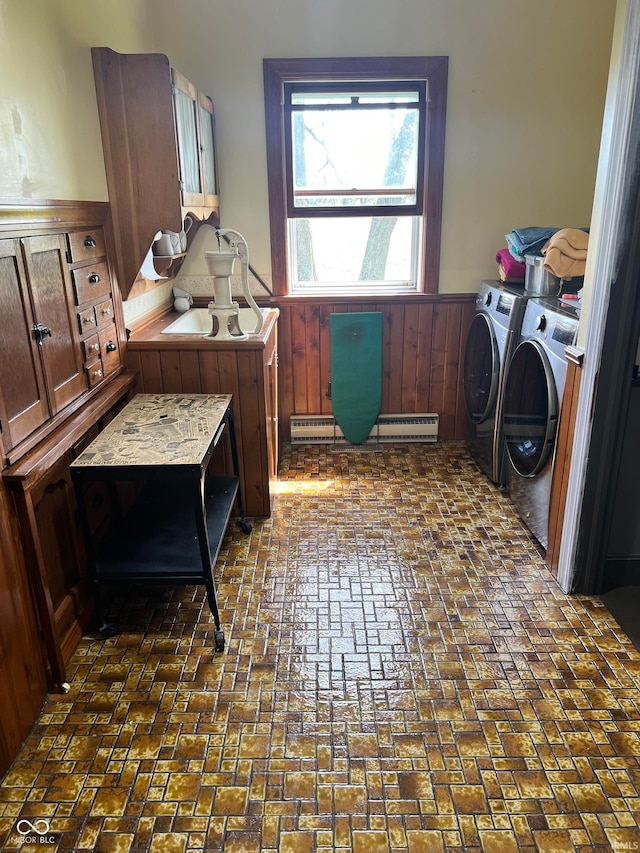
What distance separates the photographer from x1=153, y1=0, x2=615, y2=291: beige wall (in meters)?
3.33

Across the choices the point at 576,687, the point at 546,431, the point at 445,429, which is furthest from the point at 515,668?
the point at 445,429

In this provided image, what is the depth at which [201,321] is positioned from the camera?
3.62 meters

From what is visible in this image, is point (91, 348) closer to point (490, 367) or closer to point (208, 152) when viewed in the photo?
point (208, 152)

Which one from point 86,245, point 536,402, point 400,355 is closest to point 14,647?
point 86,245

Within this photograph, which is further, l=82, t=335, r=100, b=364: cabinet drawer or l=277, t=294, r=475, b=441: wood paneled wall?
l=277, t=294, r=475, b=441: wood paneled wall

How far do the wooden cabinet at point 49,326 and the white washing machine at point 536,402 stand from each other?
6.05 feet

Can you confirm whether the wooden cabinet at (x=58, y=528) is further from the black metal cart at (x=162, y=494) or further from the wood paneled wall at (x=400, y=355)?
the wood paneled wall at (x=400, y=355)

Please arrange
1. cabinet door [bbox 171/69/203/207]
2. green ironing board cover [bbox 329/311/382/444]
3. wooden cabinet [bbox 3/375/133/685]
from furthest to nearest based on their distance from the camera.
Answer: green ironing board cover [bbox 329/311/382/444], cabinet door [bbox 171/69/203/207], wooden cabinet [bbox 3/375/133/685]

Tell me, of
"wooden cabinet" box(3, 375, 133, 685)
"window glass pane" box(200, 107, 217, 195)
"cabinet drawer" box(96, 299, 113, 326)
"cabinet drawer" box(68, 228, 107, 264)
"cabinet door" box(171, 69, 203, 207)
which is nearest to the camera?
"wooden cabinet" box(3, 375, 133, 685)

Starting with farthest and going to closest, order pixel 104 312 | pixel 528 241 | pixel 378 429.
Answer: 1. pixel 378 429
2. pixel 528 241
3. pixel 104 312

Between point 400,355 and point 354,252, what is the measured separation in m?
0.71

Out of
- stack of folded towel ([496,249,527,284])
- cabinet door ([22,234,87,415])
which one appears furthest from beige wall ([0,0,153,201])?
stack of folded towel ([496,249,527,284])

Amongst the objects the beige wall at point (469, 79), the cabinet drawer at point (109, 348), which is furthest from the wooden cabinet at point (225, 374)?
the beige wall at point (469, 79)

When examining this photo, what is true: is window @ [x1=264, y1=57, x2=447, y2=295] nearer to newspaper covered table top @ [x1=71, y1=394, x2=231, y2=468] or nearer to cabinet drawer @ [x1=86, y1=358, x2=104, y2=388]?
newspaper covered table top @ [x1=71, y1=394, x2=231, y2=468]
